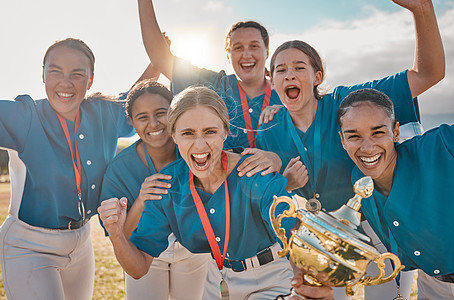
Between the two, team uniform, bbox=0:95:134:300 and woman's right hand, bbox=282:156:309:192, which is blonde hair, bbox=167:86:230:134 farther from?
team uniform, bbox=0:95:134:300

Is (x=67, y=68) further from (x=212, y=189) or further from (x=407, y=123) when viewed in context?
(x=407, y=123)

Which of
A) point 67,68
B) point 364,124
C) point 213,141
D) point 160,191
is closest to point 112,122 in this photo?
point 67,68

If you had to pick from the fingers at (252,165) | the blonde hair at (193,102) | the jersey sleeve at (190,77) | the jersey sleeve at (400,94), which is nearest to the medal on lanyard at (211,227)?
the fingers at (252,165)

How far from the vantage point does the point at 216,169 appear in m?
2.76

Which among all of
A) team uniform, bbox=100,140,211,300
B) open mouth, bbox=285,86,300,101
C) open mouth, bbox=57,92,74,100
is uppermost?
open mouth, bbox=57,92,74,100

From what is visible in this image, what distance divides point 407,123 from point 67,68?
2791 mm

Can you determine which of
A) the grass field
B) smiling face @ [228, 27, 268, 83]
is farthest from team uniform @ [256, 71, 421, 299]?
the grass field

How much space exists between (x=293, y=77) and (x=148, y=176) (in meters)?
1.40

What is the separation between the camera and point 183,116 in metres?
2.64

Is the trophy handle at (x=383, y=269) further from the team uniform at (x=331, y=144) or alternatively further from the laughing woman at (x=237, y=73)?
the laughing woman at (x=237, y=73)

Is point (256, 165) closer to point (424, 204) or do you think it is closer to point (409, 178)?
point (409, 178)

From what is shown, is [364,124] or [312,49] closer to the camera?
[364,124]

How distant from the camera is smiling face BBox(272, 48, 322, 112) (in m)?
3.18

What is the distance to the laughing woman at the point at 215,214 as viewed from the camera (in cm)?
261
